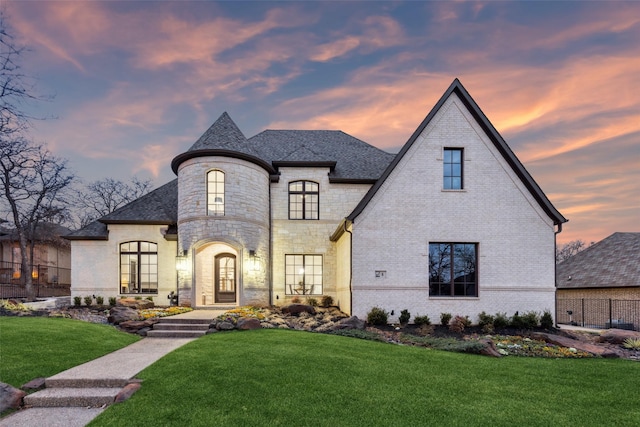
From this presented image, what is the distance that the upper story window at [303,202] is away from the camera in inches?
664

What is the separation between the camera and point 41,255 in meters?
28.7

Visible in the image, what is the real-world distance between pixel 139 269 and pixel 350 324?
11532 millimetres

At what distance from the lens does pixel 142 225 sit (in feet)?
53.8

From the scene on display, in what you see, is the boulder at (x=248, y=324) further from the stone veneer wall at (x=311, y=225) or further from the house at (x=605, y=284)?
the house at (x=605, y=284)

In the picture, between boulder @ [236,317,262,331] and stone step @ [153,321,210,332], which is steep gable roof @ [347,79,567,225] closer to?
boulder @ [236,317,262,331]

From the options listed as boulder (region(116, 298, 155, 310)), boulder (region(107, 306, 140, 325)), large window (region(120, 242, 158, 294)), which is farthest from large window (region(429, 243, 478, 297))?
large window (region(120, 242, 158, 294))

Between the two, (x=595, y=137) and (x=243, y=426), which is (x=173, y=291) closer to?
(x=243, y=426)

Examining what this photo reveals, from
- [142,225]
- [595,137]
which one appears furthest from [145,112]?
[595,137]

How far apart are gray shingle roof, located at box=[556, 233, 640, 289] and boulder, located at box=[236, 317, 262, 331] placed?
62.9 feet

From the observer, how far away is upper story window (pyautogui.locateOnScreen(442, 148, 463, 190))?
13.0 metres

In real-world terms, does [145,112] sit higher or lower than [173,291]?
higher

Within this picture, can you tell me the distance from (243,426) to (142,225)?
14.7m

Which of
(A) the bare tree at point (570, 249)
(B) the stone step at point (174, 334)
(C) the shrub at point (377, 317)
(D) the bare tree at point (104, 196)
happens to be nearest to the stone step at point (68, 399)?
(B) the stone step at point (174, 334)

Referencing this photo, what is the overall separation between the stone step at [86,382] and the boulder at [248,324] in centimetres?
476
